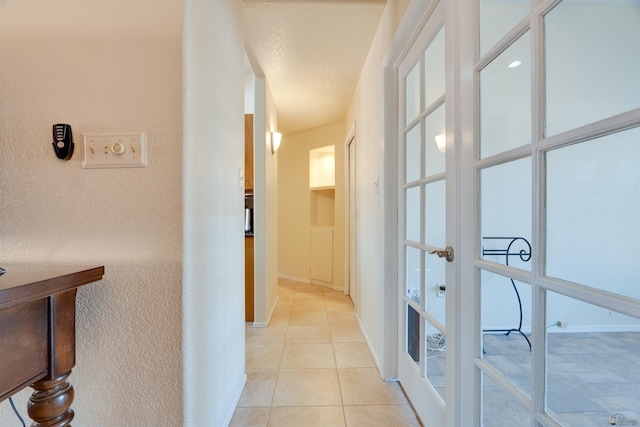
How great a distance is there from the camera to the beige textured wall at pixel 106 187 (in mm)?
968

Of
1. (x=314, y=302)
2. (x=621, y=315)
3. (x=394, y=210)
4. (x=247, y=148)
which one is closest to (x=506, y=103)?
(x=621, y=315)

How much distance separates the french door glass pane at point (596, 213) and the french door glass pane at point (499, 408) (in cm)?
40

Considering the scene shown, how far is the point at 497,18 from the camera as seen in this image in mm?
891

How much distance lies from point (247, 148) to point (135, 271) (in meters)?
2.17

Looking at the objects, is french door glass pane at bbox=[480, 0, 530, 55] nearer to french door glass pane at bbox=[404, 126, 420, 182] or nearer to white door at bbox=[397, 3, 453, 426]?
white door at bbox=[397, 3, 453, 426]

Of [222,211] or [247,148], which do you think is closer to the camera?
[222,211]

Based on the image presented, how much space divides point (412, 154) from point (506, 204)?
801 mm

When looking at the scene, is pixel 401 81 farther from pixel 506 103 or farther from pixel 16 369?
pixel 16 369

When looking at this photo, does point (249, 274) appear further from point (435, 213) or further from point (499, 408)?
point (499, 408)

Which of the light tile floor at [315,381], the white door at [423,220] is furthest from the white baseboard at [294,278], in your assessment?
the white door at [423,220]

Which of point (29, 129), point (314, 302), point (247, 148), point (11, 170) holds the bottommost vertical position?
point (314, 302)

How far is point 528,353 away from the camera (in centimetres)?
77

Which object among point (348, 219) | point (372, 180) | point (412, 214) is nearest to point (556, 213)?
point (412, 214)

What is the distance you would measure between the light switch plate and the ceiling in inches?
53.0
